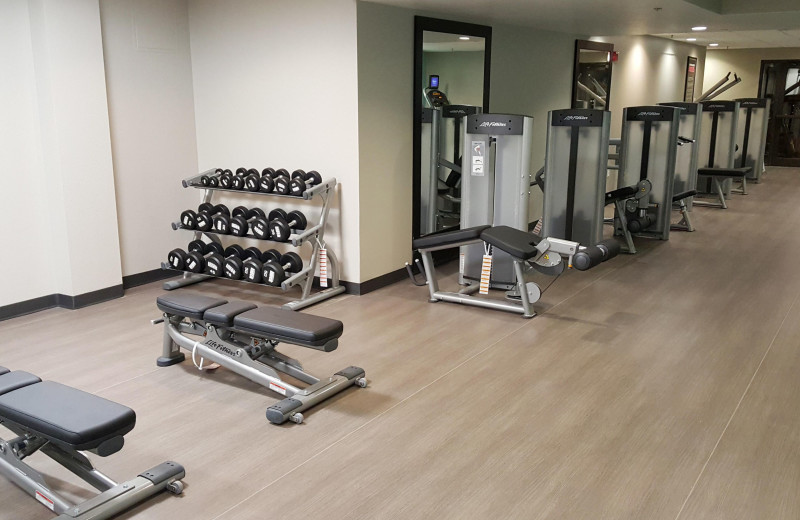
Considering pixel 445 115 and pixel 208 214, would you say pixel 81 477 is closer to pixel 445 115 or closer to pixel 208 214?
pixel 208 214

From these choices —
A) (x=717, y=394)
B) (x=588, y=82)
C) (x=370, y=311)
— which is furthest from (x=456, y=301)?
(x=588, y=82)

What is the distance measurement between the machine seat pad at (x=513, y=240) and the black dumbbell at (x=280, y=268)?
3.92 ft

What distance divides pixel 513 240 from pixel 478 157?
727 millimetres

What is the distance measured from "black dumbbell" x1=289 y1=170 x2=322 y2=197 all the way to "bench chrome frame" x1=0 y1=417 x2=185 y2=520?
233 centimetres

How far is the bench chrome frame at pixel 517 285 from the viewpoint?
3.93m

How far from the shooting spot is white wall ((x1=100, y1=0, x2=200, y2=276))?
4500 mm

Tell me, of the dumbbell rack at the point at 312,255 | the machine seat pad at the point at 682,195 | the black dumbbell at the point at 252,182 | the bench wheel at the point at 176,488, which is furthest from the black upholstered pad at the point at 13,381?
the machine seat pad at the point at 682,195

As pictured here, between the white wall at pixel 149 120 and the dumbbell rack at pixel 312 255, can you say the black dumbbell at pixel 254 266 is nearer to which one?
the dumbbell rack at pixel 312 255

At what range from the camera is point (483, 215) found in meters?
4.57

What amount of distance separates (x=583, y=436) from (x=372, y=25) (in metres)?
2.88

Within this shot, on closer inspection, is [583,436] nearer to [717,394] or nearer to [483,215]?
[717,394]

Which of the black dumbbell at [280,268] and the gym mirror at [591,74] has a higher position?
the gym mirror at [591,74]

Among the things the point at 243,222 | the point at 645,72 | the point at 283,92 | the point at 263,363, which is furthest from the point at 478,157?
the point at 645,72

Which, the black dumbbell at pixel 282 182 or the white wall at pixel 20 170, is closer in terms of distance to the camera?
the white wall at pixel 20 170
